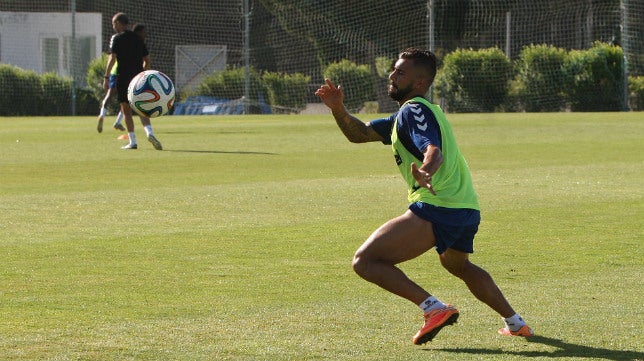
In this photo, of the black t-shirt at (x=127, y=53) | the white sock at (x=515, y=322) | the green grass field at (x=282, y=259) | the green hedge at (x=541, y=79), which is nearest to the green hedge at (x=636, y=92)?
the green hedge at (x=541, y=79)

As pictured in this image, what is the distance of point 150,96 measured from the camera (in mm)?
17656

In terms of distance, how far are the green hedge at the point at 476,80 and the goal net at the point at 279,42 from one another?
3.8 inches

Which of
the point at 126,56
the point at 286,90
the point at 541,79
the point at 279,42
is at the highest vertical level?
the point at 279,42

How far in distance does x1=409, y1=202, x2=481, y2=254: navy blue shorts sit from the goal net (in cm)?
3201

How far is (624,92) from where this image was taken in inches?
1455

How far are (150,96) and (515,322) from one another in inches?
472

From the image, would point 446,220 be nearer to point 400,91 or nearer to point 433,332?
point 433,332

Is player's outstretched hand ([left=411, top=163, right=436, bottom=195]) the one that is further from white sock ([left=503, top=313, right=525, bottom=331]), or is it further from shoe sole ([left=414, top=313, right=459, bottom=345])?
white sock ([left=503, top=313, right=525, bottom=331])

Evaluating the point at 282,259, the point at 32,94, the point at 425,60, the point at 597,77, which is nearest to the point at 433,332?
the point at 425,60

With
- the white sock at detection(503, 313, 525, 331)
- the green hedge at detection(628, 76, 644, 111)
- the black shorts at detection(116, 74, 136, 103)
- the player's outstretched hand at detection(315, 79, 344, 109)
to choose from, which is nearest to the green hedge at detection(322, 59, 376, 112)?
the green hedge at detection(628, 76, 644, 111)

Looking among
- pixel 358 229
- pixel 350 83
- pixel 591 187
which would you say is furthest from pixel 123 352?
pixel 350 83

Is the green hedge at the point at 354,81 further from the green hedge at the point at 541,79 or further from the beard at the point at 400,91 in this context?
the beard at the point at 400,91

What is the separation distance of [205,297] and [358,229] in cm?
345

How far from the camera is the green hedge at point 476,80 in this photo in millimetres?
39344
